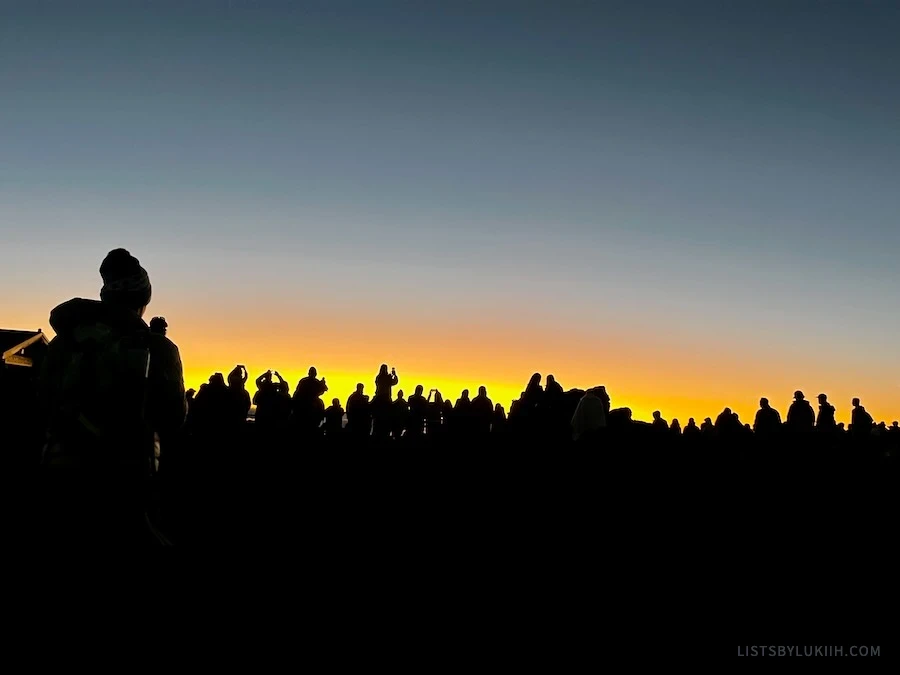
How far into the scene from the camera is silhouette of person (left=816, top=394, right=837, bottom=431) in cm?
1720

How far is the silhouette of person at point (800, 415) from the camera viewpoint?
1677 centimetres

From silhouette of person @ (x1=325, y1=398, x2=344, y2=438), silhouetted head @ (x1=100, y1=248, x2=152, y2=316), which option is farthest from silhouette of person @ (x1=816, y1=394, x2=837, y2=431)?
silhouetted head @ (x1=100, y1=248, x2=152, y2=316)

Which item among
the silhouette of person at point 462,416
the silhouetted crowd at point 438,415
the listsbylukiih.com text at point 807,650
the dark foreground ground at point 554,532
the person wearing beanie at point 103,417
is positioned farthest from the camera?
the silhouette of person at point 462,416

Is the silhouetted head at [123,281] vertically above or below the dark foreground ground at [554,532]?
above

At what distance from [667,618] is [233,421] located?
35.1 feet

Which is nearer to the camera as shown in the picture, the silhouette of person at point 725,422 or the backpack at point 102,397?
the backpack at point 102,397

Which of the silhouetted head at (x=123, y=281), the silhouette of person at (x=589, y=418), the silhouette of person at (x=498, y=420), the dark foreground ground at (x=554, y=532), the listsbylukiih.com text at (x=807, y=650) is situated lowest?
the listsbylukiih.com text at (x=807, y=650)

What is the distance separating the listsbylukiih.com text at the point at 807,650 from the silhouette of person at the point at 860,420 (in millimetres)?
14941

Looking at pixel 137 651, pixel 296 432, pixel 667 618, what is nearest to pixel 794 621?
pixel 667 618

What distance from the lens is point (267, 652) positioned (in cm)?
391

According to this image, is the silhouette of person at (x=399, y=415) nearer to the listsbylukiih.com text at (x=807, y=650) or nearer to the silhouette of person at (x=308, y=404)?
the silhouette of person at (x=308, y=404)

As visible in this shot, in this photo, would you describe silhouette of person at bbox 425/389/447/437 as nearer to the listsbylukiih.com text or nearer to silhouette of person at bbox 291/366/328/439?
silhouette of person at bbox 291/366/328/439

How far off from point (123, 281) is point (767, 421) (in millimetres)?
16606

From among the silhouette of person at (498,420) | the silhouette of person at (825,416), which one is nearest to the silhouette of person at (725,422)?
the silhouette of person at (825,416)
